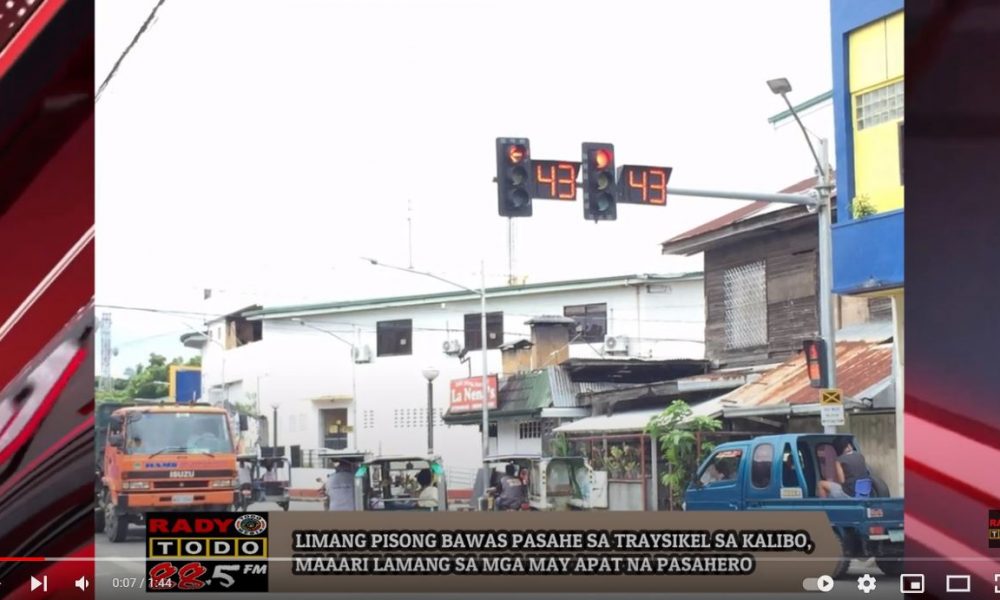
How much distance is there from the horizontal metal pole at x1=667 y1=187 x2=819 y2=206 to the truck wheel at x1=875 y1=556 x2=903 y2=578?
5.31 ft

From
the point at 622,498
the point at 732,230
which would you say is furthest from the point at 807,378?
the point at 622,498

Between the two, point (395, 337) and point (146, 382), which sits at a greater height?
point (395, 337)

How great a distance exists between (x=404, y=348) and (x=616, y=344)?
0.97 m

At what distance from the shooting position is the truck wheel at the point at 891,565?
535 centimetres

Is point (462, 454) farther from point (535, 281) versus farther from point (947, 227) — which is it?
point (947, 227)

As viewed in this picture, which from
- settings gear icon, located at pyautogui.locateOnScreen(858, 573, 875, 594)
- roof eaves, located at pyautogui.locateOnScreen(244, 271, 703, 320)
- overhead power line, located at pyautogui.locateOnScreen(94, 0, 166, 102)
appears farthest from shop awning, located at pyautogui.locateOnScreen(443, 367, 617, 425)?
overhead power line, located at pyautogui.locateOnScreen(94, 0, 166, 102)

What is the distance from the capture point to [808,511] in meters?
5.46

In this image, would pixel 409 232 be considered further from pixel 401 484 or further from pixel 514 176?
pixel 401 484

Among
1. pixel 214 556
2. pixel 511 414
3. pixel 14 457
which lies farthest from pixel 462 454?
pixel 14 457

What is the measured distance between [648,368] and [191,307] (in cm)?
211

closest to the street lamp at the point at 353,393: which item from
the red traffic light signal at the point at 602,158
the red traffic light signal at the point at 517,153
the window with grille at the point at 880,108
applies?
the red traffic light signal at the point at 517,153

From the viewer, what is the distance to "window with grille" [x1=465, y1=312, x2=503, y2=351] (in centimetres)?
545

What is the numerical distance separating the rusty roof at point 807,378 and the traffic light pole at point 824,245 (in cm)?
4

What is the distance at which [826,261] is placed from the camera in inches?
208
